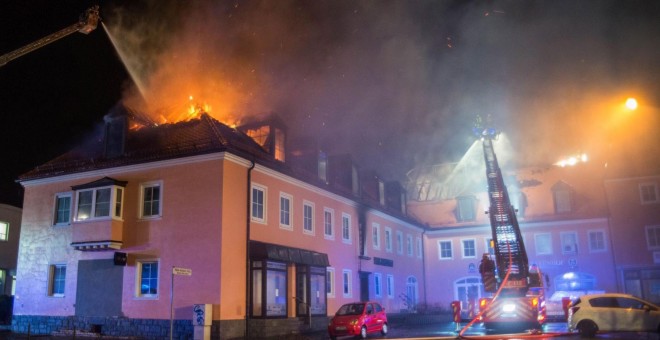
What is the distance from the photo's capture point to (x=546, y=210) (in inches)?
1668

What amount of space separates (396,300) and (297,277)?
14172 millimetres

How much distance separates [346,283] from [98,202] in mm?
14309

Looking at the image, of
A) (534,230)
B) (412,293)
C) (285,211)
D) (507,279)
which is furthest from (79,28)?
(534,230)

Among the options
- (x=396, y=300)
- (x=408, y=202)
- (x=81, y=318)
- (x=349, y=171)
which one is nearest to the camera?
(x=81, y=318)

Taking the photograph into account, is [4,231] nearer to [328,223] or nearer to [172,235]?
[172,235]

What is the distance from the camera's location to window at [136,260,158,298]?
21.5 metres

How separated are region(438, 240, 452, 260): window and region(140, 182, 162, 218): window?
28.3 meters

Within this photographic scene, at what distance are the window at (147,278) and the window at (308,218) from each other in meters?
7.91

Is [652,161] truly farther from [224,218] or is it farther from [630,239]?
[224,218]

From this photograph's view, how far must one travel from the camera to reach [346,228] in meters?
31.8

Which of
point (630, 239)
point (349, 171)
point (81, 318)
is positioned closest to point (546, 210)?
point (630, 239)

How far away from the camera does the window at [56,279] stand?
931 inches

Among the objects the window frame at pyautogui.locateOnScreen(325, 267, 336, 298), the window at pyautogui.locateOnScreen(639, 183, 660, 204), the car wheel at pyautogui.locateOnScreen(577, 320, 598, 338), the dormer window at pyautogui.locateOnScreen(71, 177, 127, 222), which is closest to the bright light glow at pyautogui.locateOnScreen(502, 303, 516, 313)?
the car wheel at pyautogui.locateOnScreen(577, 320, 598, 338)

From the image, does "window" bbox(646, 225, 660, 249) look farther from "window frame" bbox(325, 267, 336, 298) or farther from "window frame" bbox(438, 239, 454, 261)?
"window frame" bbox(325, 267, 336, 298)
